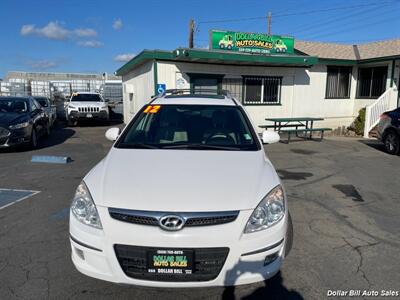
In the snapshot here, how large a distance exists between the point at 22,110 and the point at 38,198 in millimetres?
5973

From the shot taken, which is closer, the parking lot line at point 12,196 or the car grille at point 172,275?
the car grille at point 172,275

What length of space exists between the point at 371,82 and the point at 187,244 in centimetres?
1546

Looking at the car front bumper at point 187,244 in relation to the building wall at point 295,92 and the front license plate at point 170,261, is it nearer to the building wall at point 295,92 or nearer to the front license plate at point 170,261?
the front license plate at point 170,261

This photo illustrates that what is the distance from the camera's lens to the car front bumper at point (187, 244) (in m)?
2.36

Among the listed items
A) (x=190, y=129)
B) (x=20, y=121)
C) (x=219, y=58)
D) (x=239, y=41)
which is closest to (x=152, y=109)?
(x=190, y=129)

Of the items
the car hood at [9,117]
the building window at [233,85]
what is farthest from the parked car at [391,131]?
the car hood at [9,117]

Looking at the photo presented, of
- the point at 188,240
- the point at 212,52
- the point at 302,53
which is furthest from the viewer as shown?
the point at 302,53

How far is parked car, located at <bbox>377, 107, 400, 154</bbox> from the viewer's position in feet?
31.5

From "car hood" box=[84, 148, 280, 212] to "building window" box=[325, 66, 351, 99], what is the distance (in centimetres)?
1298

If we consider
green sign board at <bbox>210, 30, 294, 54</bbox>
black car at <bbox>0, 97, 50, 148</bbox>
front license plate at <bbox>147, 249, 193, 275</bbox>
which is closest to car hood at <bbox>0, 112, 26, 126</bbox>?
black car at <bbox>0, 97, 50, 148</bbox>

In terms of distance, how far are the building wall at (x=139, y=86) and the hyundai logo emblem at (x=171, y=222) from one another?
32.2 feet

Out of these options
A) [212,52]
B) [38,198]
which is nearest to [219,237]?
[38,198]

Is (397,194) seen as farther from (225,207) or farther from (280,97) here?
(280,97)

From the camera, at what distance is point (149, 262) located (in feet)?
7.88
